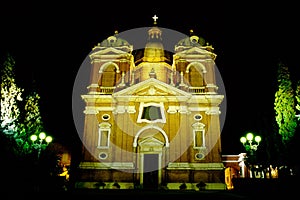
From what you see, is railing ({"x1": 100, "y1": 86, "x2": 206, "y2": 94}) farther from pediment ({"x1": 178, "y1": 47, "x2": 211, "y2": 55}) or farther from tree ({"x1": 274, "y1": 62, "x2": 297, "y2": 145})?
tree ({"x1": 274, "y1": 62, "x2": 297, "y2": 145})

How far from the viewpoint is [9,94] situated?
25.5 m

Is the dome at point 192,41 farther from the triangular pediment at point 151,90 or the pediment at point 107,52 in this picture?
the pediment at point 107,52

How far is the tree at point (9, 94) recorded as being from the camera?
24.7m

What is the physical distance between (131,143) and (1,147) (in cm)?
1249

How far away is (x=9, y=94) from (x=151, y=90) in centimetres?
1194

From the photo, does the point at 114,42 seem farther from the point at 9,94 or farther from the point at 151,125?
the point at 9,94

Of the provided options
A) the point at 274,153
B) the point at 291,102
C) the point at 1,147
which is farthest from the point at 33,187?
the point at 291,102

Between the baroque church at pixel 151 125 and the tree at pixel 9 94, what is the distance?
6.58 meters

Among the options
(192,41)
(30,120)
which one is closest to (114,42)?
(192,41)

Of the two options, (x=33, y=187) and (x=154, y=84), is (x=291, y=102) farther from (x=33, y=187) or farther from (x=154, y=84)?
(x=33, y=187)

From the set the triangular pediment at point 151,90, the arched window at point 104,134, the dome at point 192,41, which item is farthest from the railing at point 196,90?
the arched window at point 104,134

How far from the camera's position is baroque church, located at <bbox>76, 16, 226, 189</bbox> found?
28906mm

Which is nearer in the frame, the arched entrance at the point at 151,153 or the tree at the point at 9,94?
the tree at the point at 9,94

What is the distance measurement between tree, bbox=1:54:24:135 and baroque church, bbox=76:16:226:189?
6585mm
